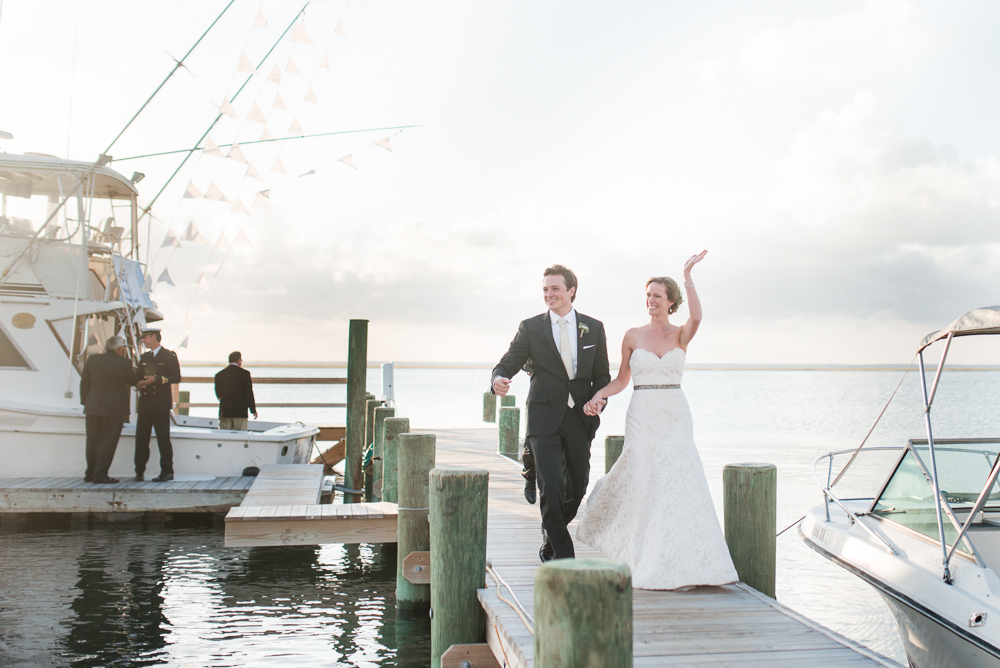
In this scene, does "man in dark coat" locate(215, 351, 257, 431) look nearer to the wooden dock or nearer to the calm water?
the calm water

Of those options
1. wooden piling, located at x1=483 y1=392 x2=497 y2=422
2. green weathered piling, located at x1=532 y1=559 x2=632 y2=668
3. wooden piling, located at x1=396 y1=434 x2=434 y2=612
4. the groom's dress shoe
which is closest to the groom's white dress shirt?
the groom's dress shoe

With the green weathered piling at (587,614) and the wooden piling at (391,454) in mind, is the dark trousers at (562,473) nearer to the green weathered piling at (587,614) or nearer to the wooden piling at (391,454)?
the green weathered piling at (587,614)

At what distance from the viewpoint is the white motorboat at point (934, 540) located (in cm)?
407

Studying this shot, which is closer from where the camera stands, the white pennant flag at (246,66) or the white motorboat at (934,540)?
the white motorboat at (934,540)

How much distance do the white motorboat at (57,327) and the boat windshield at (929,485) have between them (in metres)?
8.34

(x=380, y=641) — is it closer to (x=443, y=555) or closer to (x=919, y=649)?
(x=443, y=555)

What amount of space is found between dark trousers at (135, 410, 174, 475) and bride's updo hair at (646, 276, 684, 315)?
7.57 meters

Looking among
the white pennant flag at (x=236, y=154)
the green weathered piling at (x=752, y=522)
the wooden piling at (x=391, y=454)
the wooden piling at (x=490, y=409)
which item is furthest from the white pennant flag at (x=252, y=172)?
the wooden piling at (x=490, y=409)

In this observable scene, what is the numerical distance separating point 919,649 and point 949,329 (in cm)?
195

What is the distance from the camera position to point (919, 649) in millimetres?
4609

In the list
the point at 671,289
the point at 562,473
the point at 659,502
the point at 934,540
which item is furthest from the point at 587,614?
the point at 934,540

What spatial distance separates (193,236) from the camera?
1134 cm

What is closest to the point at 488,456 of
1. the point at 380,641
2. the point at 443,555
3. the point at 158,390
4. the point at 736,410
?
the point at 158,390

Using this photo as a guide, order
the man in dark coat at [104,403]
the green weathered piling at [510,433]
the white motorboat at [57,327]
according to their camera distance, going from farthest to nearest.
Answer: the green weathered piling at [510,433] < the white motorboat at [57,327] < the man in dark coat at [104,403]
